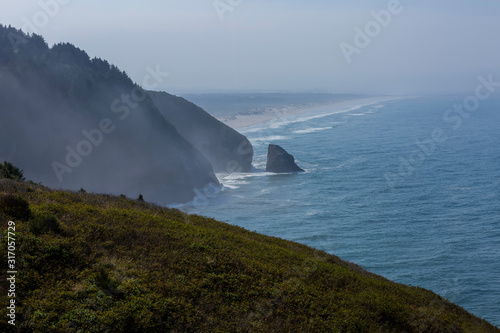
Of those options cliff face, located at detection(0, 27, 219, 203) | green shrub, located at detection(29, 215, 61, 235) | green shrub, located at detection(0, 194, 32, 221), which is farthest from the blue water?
green shrub, located at detection(0, 194, 32, 221)

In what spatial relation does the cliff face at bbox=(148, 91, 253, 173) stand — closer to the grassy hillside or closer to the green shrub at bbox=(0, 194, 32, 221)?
the grassy hillside

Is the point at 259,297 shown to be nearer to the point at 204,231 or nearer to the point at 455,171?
the point at 204,231

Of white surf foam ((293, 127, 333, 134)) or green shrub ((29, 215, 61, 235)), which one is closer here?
green shrub ((29, 215, 61, 235))

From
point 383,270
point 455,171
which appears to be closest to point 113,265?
point 383,270

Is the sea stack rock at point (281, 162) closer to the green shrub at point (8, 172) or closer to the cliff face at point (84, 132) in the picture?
the cliff face at point (84, 132)

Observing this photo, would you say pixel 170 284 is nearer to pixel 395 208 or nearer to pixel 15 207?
pixel 15 207

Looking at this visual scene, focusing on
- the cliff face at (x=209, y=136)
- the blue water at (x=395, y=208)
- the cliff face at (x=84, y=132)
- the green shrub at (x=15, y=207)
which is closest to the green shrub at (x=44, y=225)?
the green shrub at (x=15, y=207)
